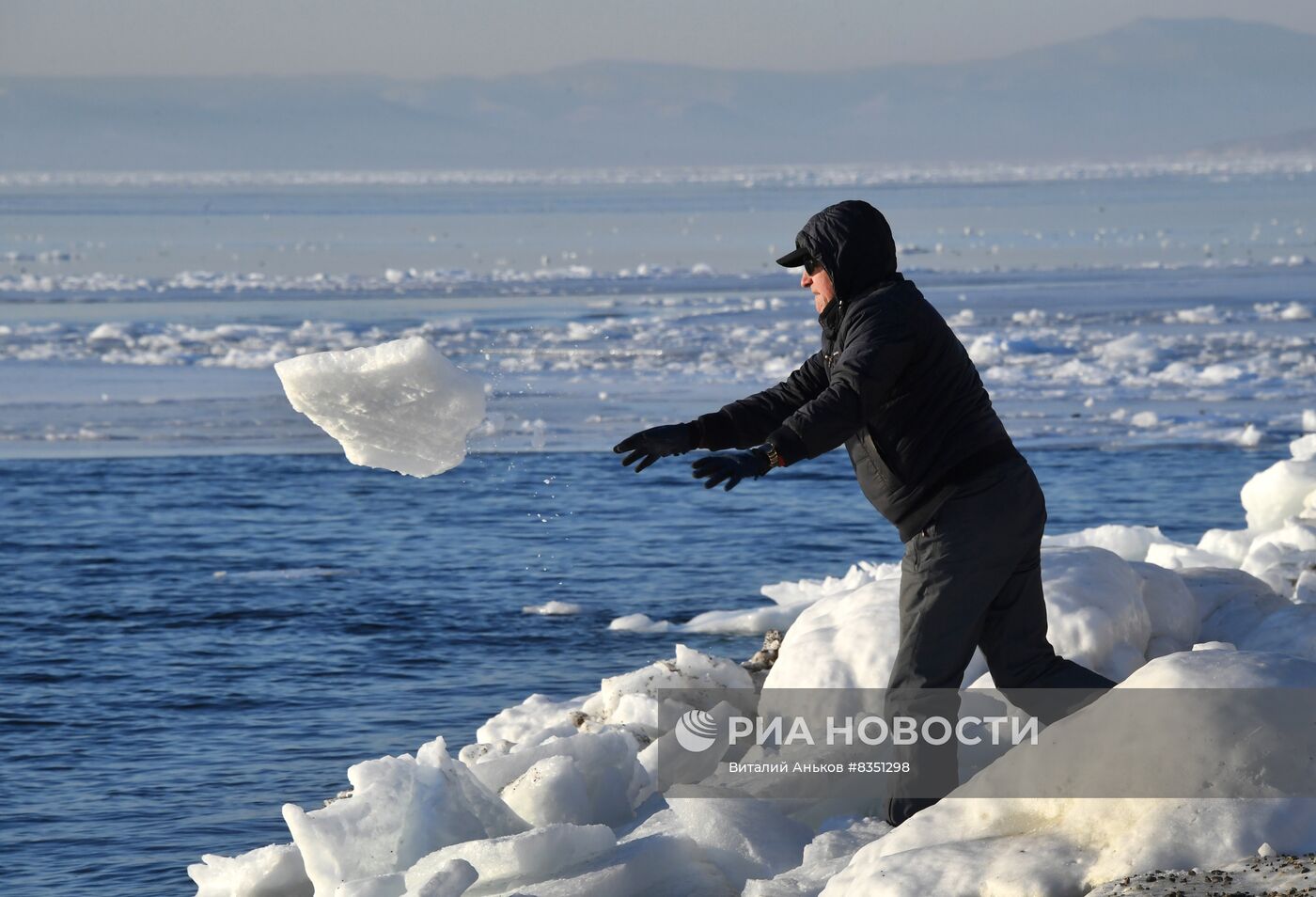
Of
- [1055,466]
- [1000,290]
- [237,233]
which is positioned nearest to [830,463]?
[1055,466]

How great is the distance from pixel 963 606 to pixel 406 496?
310 inches

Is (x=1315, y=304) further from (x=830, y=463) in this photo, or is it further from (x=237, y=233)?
(x=237, y=233)

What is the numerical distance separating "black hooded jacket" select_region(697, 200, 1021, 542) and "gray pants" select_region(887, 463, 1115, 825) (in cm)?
7

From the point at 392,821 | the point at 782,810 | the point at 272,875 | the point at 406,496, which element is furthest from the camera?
the point at 406,496

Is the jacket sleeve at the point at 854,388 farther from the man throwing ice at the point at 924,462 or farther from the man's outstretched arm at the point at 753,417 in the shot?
the man's outstretched arm at the point at 753,417

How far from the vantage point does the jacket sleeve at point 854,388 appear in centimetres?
407

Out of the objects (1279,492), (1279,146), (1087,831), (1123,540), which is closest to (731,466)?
(1087,831)

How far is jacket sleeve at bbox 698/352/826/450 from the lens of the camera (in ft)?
14.8

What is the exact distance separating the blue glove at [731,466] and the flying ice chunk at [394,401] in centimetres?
146

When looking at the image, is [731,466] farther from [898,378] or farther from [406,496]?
[406,496]

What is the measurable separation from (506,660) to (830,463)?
5.46 m

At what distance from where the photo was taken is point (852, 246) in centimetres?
430

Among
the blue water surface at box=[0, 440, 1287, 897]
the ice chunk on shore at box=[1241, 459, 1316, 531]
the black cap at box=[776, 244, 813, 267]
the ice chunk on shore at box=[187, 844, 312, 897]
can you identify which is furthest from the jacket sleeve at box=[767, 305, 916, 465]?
the ice chunk on shore at box=[1241, 459, 1316, 531]

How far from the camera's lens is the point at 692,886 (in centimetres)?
444
